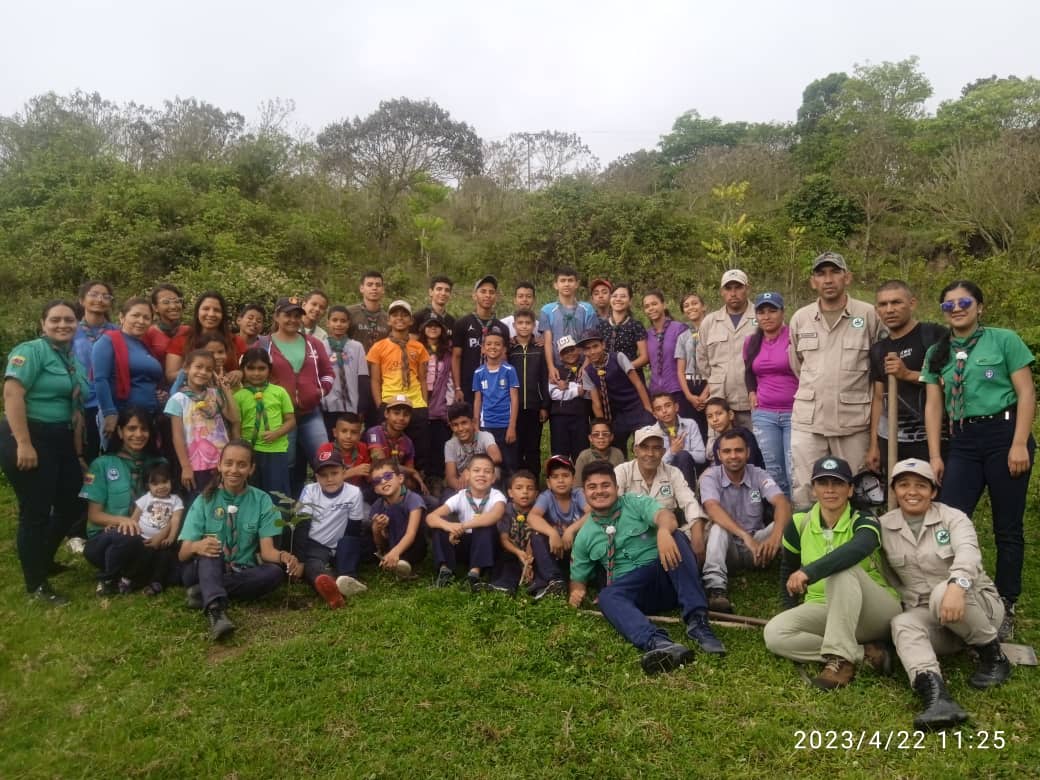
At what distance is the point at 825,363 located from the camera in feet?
15.8

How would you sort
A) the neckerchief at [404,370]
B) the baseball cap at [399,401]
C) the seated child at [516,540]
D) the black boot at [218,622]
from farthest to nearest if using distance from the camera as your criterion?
the neckerchief at [404,370] → the baseball cap at [399,401] → the seated child at [516,540] → the black boot at [218,622]

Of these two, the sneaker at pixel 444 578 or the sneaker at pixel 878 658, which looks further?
the sneaker at pixel 444 578

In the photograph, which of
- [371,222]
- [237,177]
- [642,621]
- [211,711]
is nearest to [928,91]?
[371,222]

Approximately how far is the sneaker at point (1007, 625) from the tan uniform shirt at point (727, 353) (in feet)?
7.14

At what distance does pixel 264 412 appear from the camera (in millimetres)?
5281

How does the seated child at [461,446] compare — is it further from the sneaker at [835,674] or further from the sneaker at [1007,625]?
the sneaker at [1007,625]

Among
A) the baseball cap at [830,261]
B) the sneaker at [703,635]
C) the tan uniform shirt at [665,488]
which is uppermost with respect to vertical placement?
the baseball cap at [830,261]

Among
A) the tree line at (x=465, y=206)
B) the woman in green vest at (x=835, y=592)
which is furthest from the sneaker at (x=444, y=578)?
the tree line at (x=465, y=206)

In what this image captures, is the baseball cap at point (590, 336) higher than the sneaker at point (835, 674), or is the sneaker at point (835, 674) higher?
the baseball cap at point (590, 336)

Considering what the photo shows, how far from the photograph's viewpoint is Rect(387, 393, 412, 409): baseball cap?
19.0ft

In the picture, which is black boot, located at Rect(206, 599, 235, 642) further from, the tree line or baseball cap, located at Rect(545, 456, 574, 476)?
the tree line

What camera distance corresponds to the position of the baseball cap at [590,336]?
628 cm

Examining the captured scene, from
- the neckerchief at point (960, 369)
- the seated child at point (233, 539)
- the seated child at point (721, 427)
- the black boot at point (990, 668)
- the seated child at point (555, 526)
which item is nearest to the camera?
the black boot at point (990, 668)

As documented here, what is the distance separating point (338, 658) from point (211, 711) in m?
0.70
